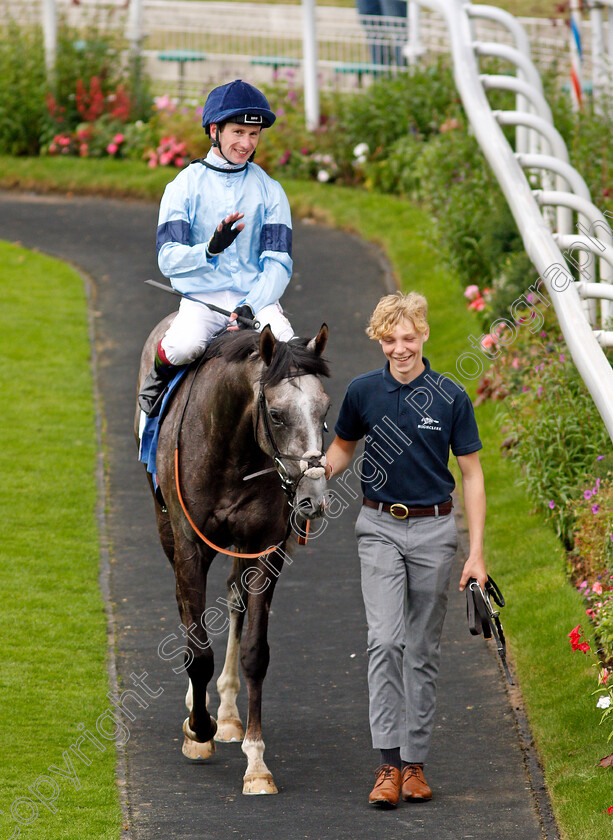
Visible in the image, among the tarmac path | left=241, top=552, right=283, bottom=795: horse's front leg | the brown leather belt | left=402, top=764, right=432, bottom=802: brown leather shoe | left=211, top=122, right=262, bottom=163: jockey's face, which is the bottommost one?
the tarmac path

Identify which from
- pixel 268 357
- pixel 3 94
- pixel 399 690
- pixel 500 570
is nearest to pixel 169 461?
pixel 268 357

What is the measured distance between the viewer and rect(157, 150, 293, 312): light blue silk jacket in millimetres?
5395

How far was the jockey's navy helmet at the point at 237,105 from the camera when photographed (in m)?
5.30

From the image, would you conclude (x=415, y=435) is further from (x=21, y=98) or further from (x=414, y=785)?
(x=21, y=98)

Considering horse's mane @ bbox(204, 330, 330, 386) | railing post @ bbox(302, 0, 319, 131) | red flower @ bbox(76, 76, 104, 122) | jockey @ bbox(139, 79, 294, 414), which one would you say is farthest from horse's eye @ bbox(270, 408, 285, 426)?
red flower @ bbox(76, 76, 104, 122)

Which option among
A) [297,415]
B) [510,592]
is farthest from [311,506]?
[510,592]

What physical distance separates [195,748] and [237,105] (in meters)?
2.74

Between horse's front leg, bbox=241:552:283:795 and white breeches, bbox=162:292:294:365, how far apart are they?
94 cm

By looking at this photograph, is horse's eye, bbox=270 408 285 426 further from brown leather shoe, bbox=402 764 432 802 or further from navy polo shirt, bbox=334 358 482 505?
brown leather shoe, bbox=402 764 432 802

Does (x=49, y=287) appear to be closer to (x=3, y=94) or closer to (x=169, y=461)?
(x=3, y=94)

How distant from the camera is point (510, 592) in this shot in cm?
724

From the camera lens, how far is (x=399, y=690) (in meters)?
4.87

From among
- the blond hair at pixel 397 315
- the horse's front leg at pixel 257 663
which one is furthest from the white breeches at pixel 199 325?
the horse's front leg at pixel 257 663

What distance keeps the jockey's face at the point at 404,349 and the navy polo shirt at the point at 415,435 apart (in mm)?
36
